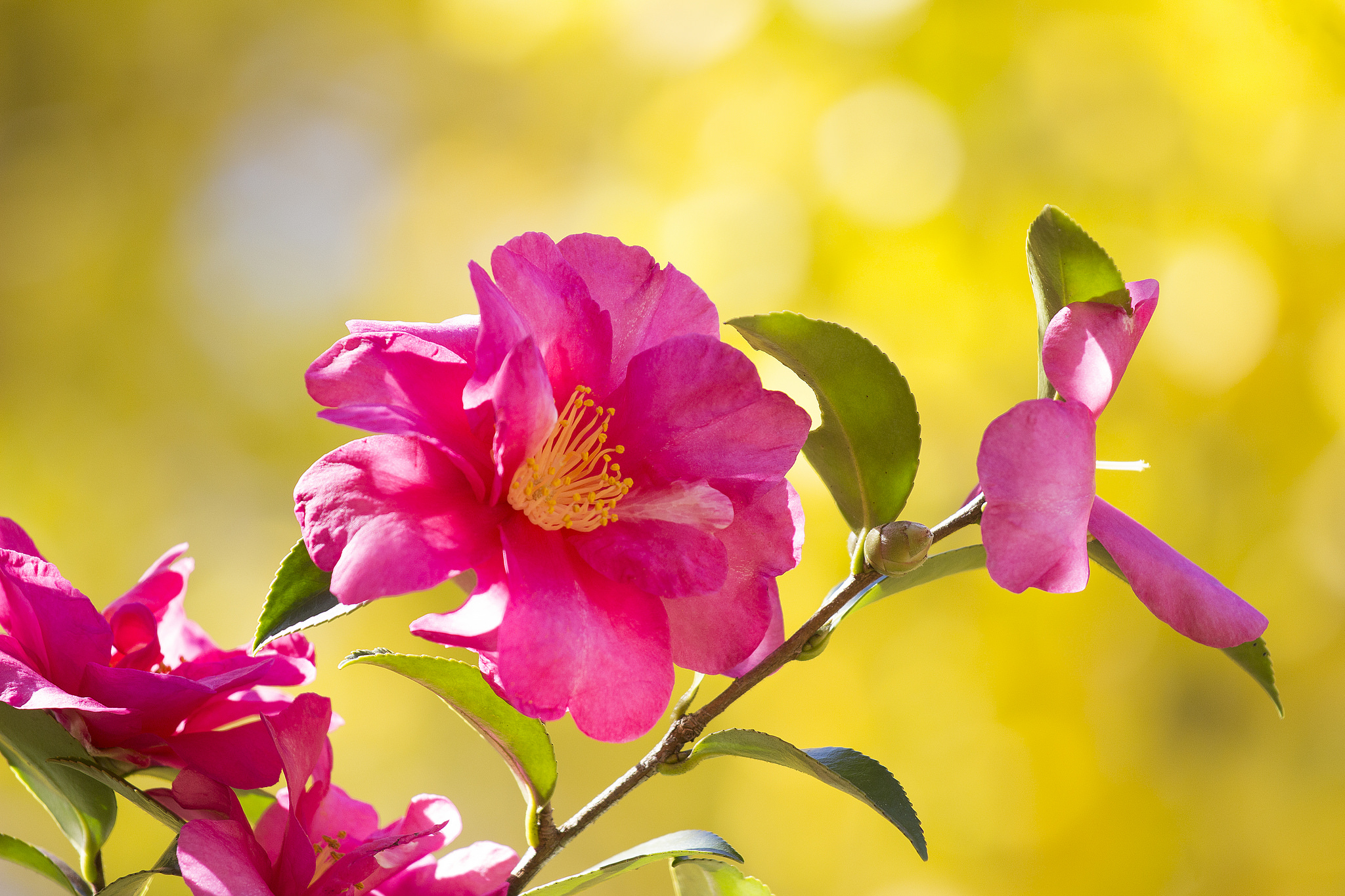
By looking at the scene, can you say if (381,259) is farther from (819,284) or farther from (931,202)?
(931,202)

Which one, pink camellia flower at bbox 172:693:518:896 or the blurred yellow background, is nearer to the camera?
pink camellia flower at bbox 172:693:518:896

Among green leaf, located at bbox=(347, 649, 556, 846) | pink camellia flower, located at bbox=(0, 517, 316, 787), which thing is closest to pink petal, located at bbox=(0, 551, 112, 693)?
pink camellia flower, located at bbox=(0, 517, 316, 787)

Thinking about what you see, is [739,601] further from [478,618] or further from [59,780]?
[59,780]

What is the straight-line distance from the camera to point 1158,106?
2279 millimetres

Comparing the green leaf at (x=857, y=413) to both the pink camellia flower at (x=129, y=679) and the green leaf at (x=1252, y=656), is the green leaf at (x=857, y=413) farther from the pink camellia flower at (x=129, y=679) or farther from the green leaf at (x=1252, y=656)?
the pink camellia flower at (x=129, y=679)

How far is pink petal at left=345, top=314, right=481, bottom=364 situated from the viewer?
1.23 ft

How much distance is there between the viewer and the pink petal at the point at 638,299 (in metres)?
0.41

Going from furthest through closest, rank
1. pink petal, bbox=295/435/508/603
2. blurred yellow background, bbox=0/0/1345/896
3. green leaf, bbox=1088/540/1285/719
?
blurred yellow background, bbox=0/0/1345/896
green leaf, bbox=1088/540/1285/719
pink petal, bbox=295/435/508/603

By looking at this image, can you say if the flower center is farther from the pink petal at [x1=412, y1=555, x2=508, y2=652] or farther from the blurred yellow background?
the blurred yellow background

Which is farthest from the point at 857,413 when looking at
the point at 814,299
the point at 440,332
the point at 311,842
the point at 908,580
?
the point at 814,299

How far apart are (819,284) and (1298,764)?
147cm


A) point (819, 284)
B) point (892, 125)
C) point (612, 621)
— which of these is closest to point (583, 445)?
point (612, 621)

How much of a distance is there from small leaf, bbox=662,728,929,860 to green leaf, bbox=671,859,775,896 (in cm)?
5

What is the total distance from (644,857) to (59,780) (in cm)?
27
